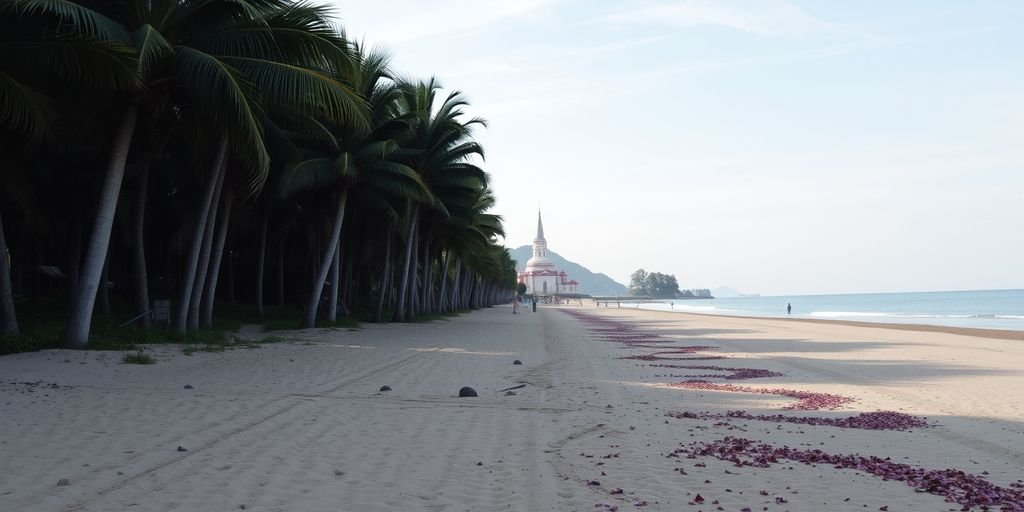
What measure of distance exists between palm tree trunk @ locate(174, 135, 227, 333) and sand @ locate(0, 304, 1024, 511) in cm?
433

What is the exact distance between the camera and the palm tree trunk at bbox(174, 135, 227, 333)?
1927 cm

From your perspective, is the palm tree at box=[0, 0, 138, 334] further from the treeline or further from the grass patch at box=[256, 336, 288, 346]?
the grass patch at box=[256, 336, 288, 346]

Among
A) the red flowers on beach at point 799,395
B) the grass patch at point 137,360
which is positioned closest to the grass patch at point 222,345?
the grass patch at point 137,360

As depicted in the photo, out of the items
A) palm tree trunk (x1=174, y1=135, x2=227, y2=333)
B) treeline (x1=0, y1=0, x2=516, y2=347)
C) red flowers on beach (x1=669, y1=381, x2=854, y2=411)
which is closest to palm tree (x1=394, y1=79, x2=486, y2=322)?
treeline (x1=0, y1=0, x2=516, y2=347)

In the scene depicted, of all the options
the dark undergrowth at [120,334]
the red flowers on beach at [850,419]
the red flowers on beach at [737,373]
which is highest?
the dark undergrowth at [120,334]

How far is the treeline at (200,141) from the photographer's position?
13.8 metres

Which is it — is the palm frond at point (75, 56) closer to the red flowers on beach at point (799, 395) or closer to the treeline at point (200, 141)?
the treeline at point (200, 141)

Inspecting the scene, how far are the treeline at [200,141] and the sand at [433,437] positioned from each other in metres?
4.54

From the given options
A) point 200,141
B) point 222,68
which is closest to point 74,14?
point 222,68

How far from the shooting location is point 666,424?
355 inches

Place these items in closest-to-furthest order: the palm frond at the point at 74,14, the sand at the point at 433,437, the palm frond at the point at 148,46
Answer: the sand at the point at 433,437 → the palm frond at the point at 74,14 → the palm frond at the point at 148,46

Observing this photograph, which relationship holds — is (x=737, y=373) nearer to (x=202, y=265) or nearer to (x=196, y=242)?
(x=196, y=242)

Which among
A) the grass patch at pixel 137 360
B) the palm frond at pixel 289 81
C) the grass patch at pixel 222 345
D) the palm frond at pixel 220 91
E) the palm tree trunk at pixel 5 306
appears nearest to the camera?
Result: the grass patch at pixel 137 360

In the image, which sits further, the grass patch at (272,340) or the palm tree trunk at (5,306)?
the grass patch at (272,340)
